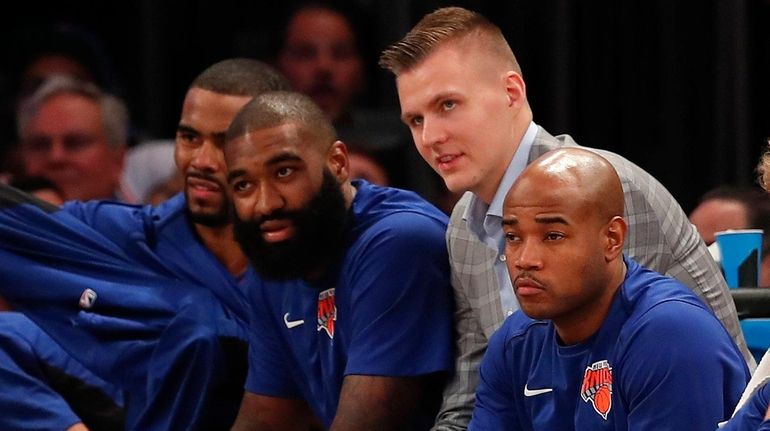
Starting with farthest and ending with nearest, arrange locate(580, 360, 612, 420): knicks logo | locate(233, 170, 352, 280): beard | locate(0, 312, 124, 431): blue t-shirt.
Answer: locate(0, 312, 124, 431): blue t-shirt
locate(233, 170, 352, 280): beard
locate(580, 360, 612, 420): knicks logo

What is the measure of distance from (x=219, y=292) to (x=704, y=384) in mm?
1428

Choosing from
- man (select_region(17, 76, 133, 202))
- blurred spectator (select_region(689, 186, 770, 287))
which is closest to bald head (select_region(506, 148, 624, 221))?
blurred spectator (select_region(689, 186, 770, 287))

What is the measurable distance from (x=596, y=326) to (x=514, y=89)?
1.99 ft

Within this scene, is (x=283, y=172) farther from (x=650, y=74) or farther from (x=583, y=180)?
(x=650, y=74)

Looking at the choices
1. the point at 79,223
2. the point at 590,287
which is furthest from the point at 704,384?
the point at 79,223

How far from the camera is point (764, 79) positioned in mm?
3996

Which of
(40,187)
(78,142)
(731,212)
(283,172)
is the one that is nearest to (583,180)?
(283,172)

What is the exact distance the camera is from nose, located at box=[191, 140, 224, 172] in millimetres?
3559

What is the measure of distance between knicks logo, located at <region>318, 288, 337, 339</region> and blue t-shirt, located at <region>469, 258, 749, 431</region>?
1.50 ft

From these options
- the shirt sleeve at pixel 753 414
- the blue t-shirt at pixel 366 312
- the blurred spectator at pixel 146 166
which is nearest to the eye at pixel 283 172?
the blue t-shirt at pixel 366 312

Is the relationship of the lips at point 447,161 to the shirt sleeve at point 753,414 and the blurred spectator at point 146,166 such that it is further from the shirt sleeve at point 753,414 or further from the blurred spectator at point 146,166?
the blurred spectator at point 146,166

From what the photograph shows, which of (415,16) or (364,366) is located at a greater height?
(415,16)

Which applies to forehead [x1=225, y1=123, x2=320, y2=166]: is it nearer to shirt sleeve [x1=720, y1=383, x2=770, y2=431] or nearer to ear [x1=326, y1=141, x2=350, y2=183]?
ear [x1=326, y1=141, x2=350, y2=183]

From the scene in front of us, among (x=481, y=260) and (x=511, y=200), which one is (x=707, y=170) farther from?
(x=511, y=200)
